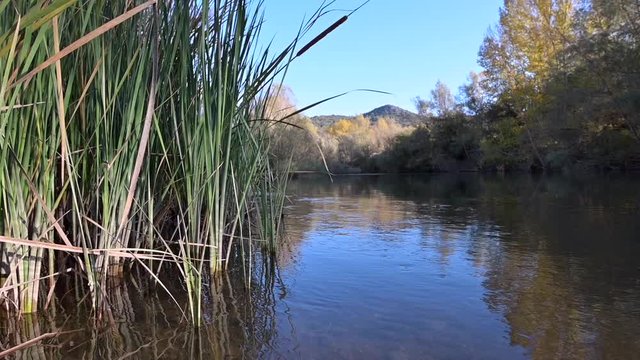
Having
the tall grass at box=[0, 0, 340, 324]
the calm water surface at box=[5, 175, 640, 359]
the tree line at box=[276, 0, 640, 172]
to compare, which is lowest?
the calm water surface at box=[5, 175, 640, 359]

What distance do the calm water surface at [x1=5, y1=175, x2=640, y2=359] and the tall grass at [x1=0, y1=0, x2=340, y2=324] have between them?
269 mm

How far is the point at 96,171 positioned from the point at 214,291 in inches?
45.9

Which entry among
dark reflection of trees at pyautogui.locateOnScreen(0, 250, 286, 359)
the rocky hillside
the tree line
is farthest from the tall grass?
the rocky hillside

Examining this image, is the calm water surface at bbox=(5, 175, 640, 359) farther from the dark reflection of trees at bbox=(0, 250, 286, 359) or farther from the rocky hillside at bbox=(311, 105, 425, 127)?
the rocky hillside at bbox=(311, 105, 425, 127)

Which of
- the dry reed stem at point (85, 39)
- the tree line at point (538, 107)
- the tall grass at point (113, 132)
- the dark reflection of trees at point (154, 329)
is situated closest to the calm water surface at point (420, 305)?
the dark reflection of trees at point (154, 329)

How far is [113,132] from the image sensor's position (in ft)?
8.60

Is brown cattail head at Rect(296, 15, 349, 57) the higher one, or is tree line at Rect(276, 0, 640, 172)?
tree line at Rect(276, 0, 640, 172)

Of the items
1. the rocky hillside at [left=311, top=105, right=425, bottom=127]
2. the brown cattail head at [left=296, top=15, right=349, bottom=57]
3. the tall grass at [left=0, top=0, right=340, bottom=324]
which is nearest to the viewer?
the brown cattail head at [left=296, top=15, right=349, bottom=57]

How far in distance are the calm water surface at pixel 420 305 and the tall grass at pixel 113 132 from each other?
0.27m

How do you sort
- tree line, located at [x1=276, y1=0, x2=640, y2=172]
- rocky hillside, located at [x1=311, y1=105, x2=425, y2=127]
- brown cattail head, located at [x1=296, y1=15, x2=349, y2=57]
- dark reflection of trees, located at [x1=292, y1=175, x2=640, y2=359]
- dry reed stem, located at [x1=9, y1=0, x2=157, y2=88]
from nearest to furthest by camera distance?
1. dry reed stem, located at [x1=9, y1=0, x2=157, y2=88]
2. brown cattail head, located at [x1=296, y1=15, x2=349, y2=57]
3. dark reflection of trees, located at [x1=292, y1=175, x2=640, y2=359]
4. tree line, located at [x1=276, y1=0, x2=640, y2=172]
5. rocky hillside, located at [x1=311, y1=105, x2=425, y2=127]

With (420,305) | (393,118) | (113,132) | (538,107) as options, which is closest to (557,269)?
(420,305)

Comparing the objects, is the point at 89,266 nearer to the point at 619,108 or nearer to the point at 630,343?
the point at 630,343

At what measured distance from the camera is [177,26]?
2.59 m

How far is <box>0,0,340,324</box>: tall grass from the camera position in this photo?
2.12m
